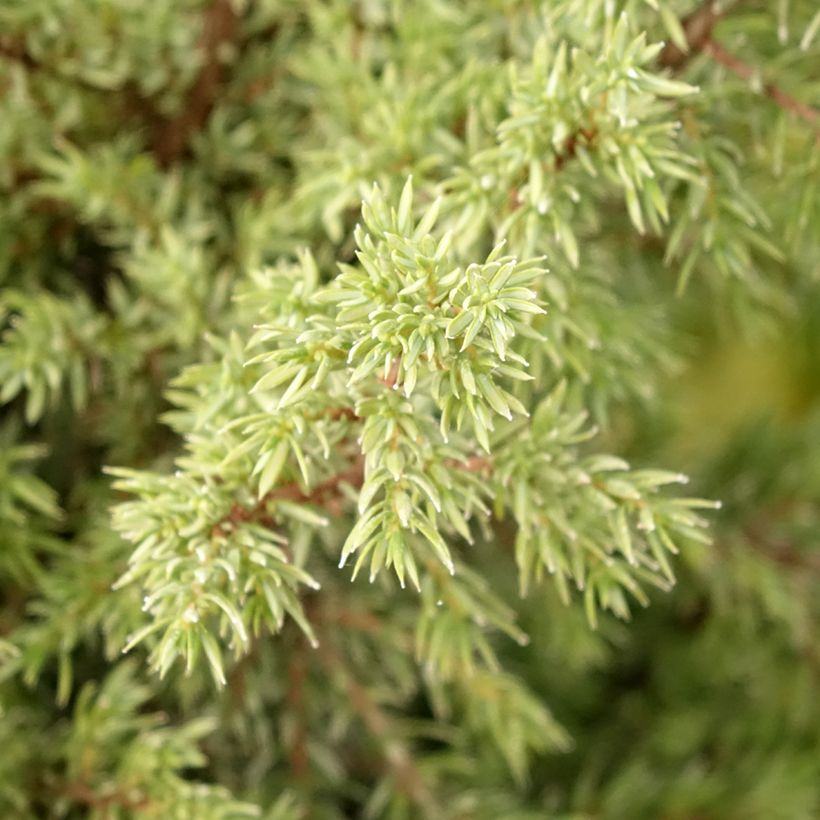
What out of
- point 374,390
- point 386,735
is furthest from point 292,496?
point 386,735

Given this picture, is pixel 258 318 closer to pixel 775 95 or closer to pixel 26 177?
pixel 26 177

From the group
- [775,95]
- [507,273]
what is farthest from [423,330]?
[775,95]

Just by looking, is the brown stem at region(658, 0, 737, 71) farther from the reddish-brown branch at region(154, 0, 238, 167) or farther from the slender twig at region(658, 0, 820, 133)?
the reddish-brown branch at region(154, 0, 238, 167)

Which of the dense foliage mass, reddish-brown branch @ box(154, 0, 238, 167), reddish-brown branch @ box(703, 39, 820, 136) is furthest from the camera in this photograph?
reddish-brown branch @ box(154, 0, 238, 167)

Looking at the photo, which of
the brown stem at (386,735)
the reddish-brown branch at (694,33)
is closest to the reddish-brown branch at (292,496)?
the brown stem at (386,735)

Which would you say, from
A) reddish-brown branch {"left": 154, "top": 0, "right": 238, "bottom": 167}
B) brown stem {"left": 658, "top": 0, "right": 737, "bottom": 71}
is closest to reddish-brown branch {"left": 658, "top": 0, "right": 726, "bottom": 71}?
brown stem {"left": 658, "top": 0, "right": 737, "bottom": 71}

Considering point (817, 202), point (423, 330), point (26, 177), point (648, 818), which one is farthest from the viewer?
point (648, 818)

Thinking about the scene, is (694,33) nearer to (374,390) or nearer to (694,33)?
(694,33)
